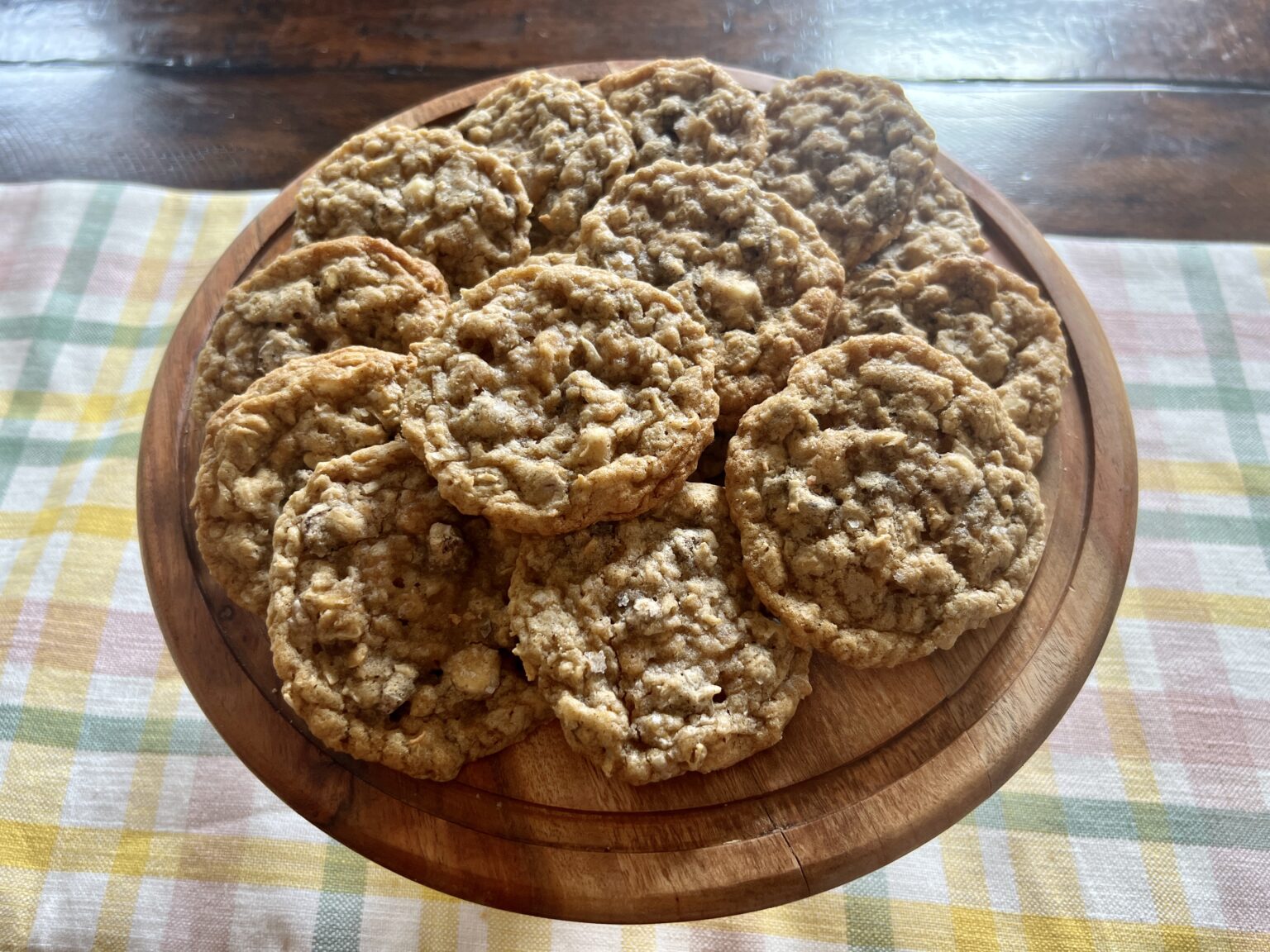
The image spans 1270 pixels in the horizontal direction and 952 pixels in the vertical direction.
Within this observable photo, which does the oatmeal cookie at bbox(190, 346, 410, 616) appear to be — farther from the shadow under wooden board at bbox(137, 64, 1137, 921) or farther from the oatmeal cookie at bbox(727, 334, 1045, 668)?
the oatmeal cookie at bbox(727, 334, 1045, 668)

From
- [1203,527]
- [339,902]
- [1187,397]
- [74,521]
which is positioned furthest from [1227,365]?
[74,521]

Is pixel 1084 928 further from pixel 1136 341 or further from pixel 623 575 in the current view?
pixel 1136 341

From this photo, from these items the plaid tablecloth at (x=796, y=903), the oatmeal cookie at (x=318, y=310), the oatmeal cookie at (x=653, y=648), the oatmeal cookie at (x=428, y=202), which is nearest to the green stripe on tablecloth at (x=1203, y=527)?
the plaid tablecloth at (x=796, y=903)

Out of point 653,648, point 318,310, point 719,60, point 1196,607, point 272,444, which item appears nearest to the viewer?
point 653,648

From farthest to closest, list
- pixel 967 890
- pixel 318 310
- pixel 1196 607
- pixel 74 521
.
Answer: pixel 74 521, pixel 1196 607, pixel 967 890, pixel 318 310

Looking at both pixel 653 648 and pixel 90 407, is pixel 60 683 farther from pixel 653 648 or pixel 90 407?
pixel 653 648

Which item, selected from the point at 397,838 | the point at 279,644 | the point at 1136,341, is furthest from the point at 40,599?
the point at 1136,341

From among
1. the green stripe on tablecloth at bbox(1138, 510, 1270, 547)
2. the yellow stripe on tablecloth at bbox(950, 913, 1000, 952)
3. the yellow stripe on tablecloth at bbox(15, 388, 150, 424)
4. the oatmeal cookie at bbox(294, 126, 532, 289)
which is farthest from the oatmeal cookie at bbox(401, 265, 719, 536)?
the green stripe on tablecloth at bbox(1138, 510, 1270, 547)
